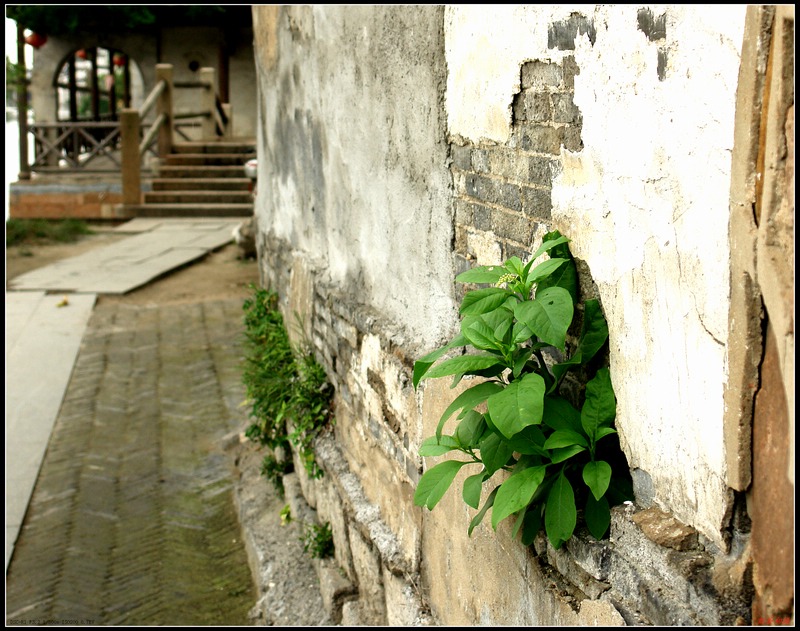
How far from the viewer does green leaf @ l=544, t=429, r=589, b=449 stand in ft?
5.93

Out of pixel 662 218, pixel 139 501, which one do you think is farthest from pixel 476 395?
pixel 139 501

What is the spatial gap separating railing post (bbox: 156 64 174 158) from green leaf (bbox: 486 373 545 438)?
1457cm

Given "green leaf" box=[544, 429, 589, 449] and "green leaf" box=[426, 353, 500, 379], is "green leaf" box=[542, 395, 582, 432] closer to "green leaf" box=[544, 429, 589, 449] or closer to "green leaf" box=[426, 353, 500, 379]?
"green leaf" box=[544, 429, 589, 449]

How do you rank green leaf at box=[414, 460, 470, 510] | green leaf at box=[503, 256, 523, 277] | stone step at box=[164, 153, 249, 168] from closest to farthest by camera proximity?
1. green leaf at box=[503, 256, 523, 277]
2. green leaf at box=[414, 460, 470, 510]
3. stone step at box=[164, 153, 249, 168]

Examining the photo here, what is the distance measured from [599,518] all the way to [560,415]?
0.22 metres

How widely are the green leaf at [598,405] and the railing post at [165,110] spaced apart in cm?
1458

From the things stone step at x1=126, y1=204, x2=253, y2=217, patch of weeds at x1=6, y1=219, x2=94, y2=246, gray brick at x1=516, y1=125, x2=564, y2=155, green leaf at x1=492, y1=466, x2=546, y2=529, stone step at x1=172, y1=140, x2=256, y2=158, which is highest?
stone step at x1=172, y1=140, x2=256, y2=158

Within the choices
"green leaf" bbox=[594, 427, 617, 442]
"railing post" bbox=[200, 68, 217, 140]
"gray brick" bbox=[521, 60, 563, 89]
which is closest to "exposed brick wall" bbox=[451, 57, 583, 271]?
"gray brick" bbox=[521, 60, 563, 89]

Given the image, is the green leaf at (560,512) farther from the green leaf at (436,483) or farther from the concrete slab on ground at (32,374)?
the concrete slab on ground at (32,374)

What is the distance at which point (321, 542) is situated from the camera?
3797 mm

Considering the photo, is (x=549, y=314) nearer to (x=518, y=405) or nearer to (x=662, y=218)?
(x=518, y=405)

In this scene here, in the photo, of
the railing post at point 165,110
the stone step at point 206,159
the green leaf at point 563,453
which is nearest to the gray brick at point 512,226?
the green leaf at point 563,453

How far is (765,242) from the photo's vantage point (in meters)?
1.33

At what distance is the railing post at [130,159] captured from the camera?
47.4 feet
